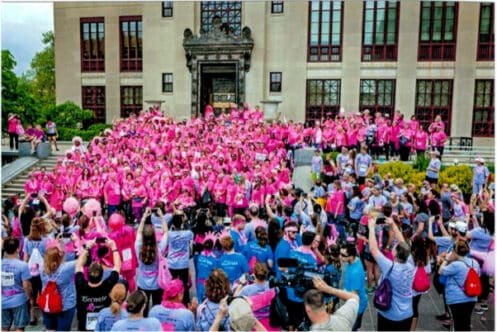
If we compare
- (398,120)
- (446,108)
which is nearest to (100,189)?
(398,120)

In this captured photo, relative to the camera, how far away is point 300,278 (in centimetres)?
504

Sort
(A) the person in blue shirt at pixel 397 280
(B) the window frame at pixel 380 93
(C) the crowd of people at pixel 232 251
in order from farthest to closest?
(B) the window frame at pixel 380 93, (A) the person in blue shirt at pixel 397 280, (C) the crowd of people at pixel 232 251

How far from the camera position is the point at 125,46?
28.8 metres

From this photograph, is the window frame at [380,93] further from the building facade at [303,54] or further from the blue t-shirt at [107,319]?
the blue t-shirt at [107,319]

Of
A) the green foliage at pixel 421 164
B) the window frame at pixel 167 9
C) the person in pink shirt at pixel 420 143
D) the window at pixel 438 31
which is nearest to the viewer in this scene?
the green foliage at pixel 421 164

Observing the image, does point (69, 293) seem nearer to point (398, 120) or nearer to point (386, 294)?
point (386, 294)

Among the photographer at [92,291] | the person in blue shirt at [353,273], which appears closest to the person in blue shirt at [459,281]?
the person in blue shirt at [353,273]

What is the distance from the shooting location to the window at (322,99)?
2642 cm

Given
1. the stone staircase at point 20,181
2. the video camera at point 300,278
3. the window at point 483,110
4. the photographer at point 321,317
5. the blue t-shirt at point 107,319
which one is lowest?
the stone staircase at point 20,181

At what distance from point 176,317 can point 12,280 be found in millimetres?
2625

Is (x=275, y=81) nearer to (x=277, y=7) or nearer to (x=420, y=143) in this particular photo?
(x=277, y=7)

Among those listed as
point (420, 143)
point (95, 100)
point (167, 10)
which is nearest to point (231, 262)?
point (420, 143)

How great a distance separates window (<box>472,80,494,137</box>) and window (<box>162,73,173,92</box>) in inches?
679

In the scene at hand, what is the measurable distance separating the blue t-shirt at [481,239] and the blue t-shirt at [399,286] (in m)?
2.02
